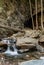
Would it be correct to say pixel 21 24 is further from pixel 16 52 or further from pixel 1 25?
pixel 16 52

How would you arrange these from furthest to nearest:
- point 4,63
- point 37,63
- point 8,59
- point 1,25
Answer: point 1,25 < point 8,59 < point 4,63 < point 37,63

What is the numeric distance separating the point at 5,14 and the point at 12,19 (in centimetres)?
57

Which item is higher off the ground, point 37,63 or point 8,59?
point 8,59

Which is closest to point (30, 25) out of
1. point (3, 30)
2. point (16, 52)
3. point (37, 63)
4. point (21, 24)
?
point (21, 24)

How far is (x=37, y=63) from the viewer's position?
4.70 metres

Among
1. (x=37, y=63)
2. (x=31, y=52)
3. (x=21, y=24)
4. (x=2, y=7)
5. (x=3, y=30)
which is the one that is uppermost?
(x=2, y=7)

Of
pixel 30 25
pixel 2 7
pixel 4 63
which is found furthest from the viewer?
pixel 30 25

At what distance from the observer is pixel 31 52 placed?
7.92 meters

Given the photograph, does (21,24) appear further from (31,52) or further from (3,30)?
(31,52)

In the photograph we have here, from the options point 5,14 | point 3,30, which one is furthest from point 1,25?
point 5,14

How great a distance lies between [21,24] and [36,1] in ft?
6.07

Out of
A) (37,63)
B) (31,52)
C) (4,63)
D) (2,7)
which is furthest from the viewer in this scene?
(2,7)

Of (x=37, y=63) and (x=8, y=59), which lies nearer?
(x=37, y=63)

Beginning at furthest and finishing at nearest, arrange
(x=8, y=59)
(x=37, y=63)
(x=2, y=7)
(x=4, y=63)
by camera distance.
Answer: (x=2, y=7), (x=8, y=59), (x=4, y=63), (x=37, y=63)
